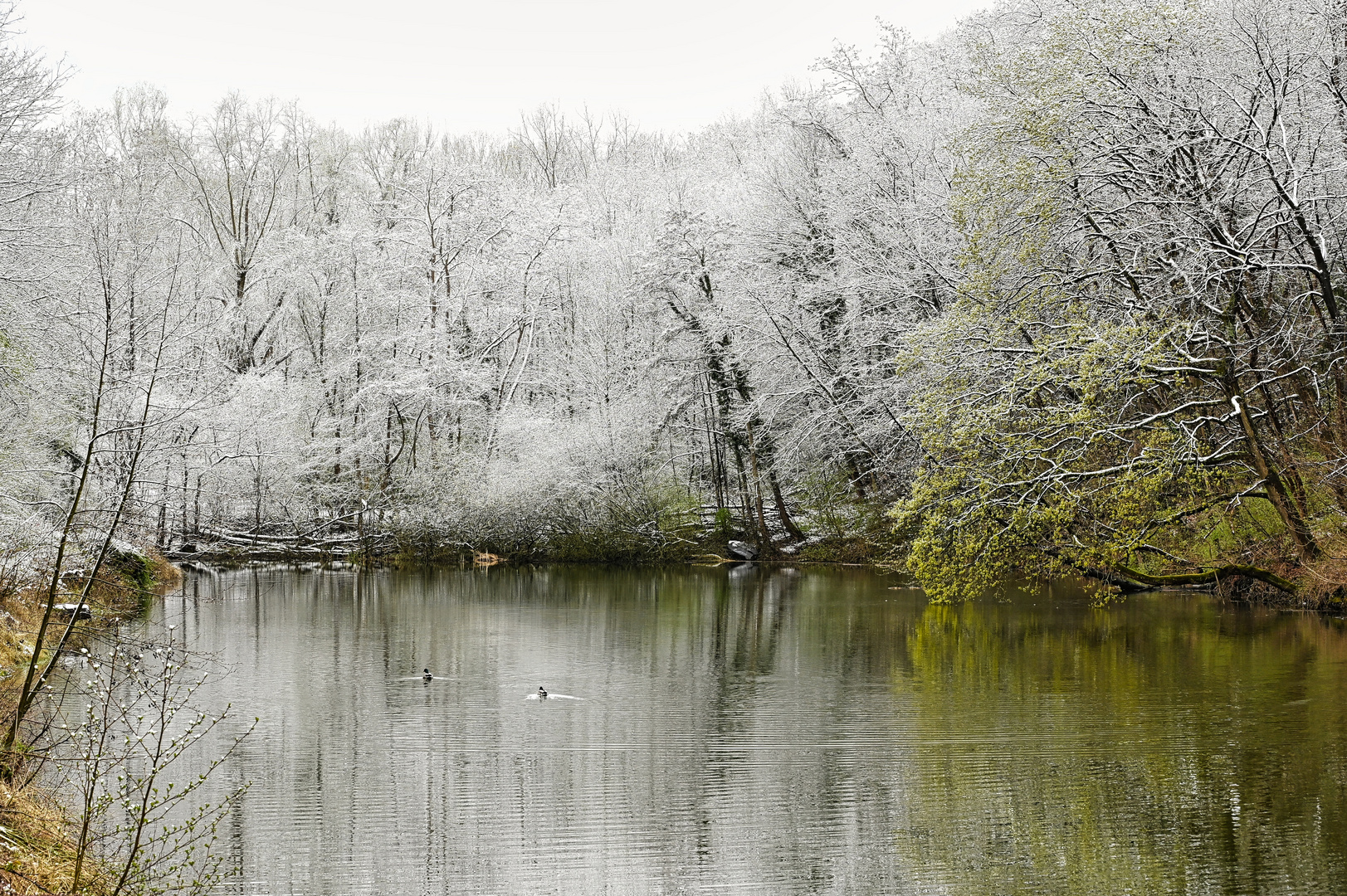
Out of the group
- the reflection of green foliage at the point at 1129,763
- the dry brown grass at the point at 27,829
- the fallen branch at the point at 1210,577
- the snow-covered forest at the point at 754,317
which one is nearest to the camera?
the dry brown grass at the point at 27,829

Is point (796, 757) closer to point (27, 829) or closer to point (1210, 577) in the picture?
point (27, 829)

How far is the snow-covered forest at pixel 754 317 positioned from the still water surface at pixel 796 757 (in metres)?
2.52

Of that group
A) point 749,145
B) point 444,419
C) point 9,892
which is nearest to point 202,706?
point 9,892

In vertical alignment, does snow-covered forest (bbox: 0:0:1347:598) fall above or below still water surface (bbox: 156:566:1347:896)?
above

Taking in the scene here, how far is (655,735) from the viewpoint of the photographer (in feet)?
42.3

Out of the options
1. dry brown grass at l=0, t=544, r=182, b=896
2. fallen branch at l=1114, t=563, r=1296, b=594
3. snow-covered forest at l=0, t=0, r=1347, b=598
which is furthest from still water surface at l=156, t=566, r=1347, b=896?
snow-covered forest at l=0, t=0, r=1347, b=598

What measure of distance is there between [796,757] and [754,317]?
23020 mm

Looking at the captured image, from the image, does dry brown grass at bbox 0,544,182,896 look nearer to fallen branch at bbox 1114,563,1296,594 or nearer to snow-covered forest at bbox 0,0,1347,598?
snow-covered forest at bbox 0,0,1347,598

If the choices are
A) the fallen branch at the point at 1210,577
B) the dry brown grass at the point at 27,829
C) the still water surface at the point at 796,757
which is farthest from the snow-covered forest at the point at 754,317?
the still water surface at the point at 796,757

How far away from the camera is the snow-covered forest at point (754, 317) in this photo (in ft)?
60.5

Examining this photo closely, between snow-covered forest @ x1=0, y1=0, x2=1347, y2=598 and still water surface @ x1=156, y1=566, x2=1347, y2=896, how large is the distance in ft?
8.28

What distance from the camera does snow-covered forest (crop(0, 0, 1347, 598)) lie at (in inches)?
727

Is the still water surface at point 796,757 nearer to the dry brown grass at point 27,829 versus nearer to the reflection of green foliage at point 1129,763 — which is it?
the reflection of green foliage at point 1129,763

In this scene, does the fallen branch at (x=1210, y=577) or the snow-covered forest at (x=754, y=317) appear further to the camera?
the fallen branch at (x=1210, y=577)
